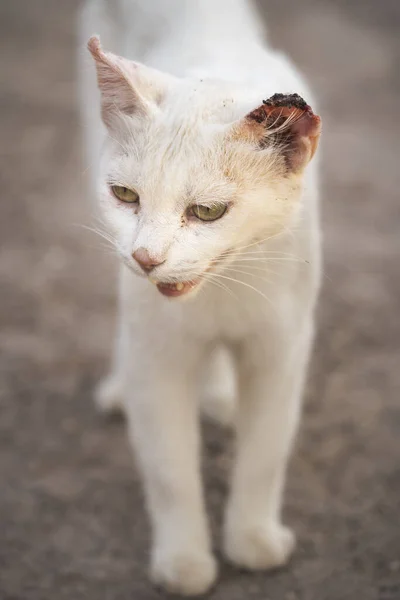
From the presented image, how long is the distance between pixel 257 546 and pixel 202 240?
728 millimetres

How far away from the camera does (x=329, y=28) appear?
133 inches

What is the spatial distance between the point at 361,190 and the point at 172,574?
1.56 metres

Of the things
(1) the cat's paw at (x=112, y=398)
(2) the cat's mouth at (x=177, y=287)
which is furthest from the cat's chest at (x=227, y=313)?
(1) the cat's paw at (x=112, y=398)

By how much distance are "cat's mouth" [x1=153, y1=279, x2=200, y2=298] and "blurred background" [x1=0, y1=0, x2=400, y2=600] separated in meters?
0.63

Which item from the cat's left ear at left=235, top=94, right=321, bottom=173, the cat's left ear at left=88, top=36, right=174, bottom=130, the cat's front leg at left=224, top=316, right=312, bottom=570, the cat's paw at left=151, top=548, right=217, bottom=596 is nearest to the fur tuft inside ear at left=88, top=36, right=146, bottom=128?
the cat's left ear at left=88, top=36, right=174, bottom=130

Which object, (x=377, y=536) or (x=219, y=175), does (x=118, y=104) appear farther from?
(x=377, y=536)

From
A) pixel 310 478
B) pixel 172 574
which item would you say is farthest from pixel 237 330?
pixel 310 478

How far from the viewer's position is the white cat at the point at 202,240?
94 cm

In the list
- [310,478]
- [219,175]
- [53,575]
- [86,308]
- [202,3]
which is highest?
[202,3]

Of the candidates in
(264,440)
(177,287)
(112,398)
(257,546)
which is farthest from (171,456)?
(112,398)

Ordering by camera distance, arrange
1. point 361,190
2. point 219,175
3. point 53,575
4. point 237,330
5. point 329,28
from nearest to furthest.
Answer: point 219,175 < point 237,330 < point 53,575 < point 361,190 < point 329,28

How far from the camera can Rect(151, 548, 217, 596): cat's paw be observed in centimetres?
139

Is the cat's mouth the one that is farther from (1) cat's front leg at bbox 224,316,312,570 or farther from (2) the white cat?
(1) cat's front leg at bbox 224,316,312,570

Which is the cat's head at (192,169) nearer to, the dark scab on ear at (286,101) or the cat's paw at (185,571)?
the dark scab on ear at (286,101)
